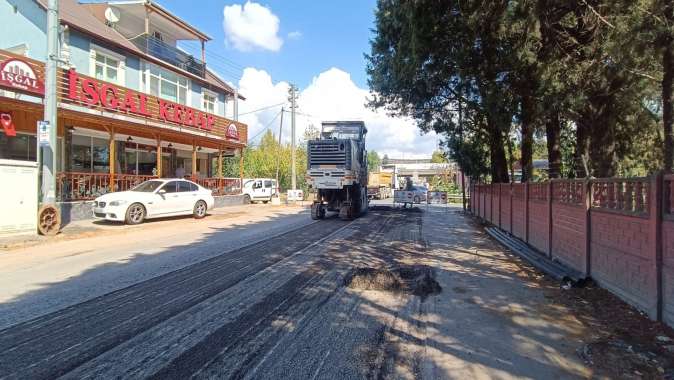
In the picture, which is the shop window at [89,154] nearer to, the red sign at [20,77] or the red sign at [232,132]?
the red sign at [20,77]

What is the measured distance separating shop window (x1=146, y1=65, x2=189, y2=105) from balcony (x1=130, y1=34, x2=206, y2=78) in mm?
890

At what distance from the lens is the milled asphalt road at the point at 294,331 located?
389 centimetres

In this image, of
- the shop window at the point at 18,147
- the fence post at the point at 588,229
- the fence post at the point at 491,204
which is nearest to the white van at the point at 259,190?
the shop window at the point at 18,147

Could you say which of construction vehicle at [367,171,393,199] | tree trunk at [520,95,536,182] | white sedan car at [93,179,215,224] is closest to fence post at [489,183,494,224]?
tree trunk at [520,95,536,182]

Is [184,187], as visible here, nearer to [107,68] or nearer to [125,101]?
[125,101]

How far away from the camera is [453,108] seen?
21109 millimetres

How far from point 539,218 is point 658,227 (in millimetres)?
5235

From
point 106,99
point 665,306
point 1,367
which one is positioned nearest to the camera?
point 1,367

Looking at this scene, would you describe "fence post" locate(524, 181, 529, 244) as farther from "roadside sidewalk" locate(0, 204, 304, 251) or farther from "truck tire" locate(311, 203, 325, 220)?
"roadside sidewalk" locate(0, 204, 304, 251)

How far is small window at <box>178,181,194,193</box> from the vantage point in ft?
58.9

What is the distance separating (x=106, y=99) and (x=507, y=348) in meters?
18.5

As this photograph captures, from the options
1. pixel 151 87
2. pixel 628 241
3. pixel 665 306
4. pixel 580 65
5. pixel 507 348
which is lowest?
pixel 507 348

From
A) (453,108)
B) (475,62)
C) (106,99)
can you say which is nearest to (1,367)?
(475,62)

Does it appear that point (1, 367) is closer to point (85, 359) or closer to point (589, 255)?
point (85, 359)
